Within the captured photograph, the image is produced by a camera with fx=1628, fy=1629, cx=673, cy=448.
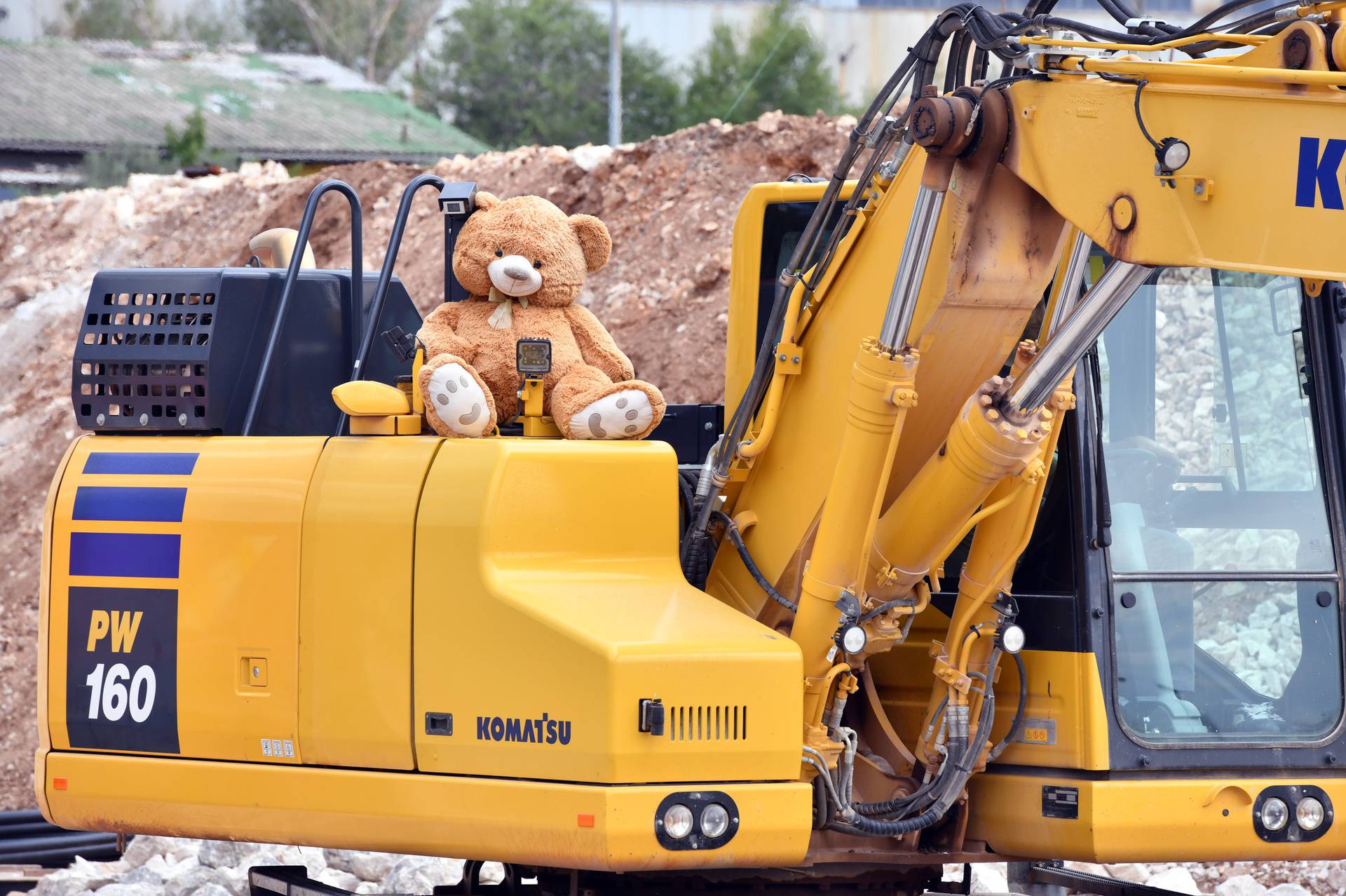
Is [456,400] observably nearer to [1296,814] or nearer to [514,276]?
[514,276]

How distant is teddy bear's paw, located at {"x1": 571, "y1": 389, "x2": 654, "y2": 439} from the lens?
175 inches

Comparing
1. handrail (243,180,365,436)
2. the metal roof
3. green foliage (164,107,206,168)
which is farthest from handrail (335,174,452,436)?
the metal roof

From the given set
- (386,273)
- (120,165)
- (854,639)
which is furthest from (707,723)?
(120,165)

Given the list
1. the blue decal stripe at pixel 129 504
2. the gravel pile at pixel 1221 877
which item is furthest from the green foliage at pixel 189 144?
the blue decal stripe at pixel 129 504

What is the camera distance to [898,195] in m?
4.09

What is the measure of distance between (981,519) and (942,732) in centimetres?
59

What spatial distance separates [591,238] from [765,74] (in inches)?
969

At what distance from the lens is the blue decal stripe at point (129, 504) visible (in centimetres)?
459

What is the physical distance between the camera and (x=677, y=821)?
12.8 feet

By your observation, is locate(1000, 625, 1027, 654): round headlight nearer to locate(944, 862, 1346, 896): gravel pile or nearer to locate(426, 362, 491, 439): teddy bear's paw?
locate(426, 362, 491, 439): teddy bear's paw

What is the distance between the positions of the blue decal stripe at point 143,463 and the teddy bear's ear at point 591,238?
1.30 metres

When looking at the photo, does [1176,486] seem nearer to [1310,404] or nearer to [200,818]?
[1310,404]

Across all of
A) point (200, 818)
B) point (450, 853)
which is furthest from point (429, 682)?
point (200, 818)

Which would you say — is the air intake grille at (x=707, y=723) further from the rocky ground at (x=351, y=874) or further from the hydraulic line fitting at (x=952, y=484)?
the rocky ground at (x=351, y=874)
